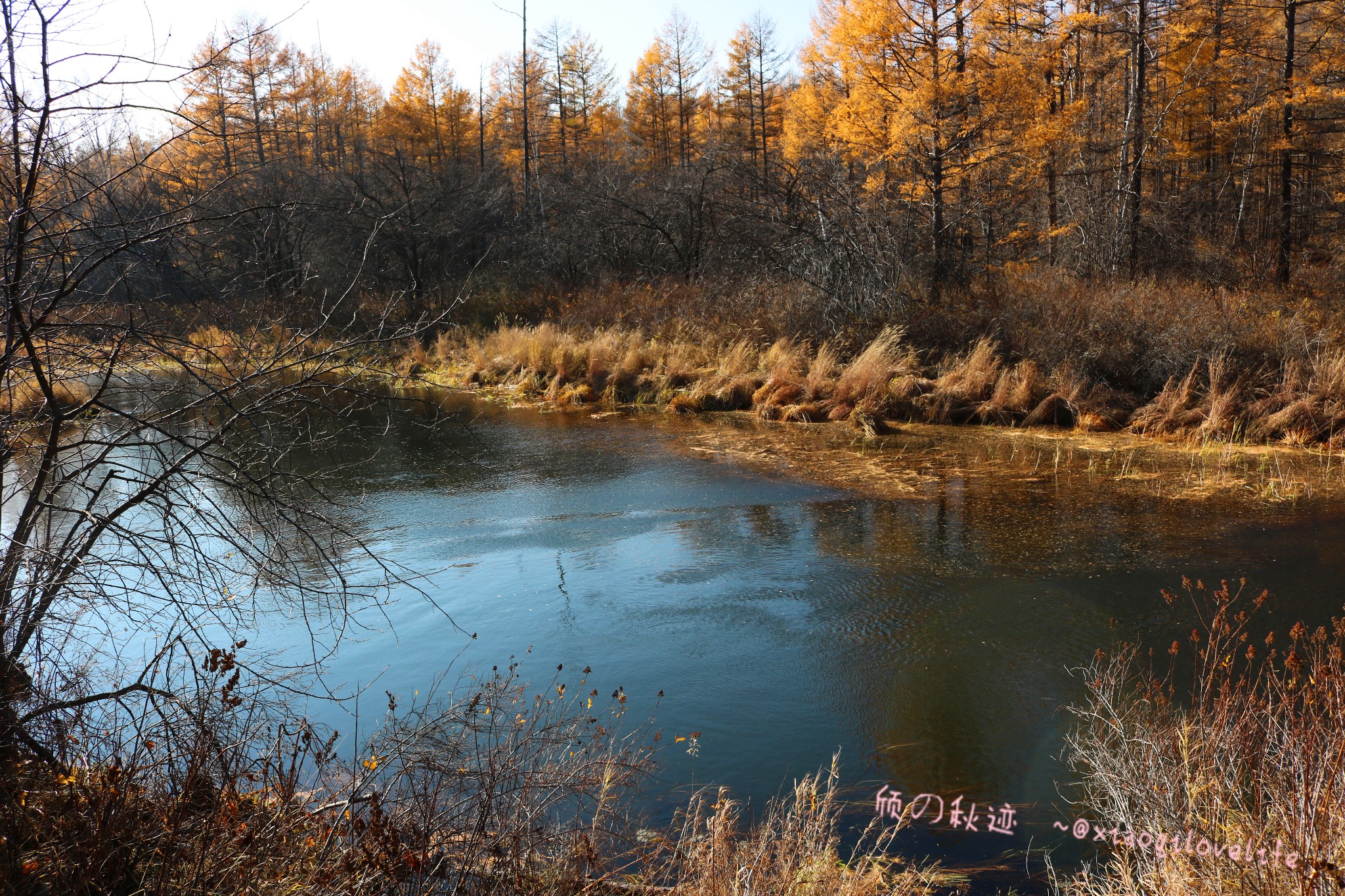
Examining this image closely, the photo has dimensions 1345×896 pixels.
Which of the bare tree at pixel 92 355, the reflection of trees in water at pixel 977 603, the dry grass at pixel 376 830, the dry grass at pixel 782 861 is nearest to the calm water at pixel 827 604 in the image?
the reflection of trees in water at pixel 977 603

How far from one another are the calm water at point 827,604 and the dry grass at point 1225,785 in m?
0.49

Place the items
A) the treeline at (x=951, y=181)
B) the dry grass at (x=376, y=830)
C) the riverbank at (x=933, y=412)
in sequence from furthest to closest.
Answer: the treeline at (x=951, y=181)
the riverbank at (x=933, y=412)
the dry grass at (x=376, y=830)

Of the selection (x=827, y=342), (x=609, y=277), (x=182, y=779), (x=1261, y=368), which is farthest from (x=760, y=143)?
(x=182, y=779)

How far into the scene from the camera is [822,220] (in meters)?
19.0

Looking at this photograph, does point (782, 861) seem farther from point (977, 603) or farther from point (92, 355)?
point (977, 603)

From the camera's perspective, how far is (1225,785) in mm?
3742

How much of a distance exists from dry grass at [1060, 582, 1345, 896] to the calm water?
0.49 m

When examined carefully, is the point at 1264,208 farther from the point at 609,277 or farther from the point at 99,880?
the point at 99,880

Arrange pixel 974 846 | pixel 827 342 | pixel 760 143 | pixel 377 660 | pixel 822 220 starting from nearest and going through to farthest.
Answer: pixel 974 846 < pixel 377 660 < pixel 827 342 < pixel 822 220 < pixel 760 143

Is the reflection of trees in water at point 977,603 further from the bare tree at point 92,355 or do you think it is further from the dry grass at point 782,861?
the bare tree at point 92,355

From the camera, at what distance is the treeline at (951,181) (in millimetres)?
19609

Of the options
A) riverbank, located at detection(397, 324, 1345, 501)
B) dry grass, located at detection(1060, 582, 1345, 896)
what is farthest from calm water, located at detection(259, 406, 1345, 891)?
riverbank, located at detection(397, 324, 1345, 501)

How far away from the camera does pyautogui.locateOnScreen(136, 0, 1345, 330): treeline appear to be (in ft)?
64.3

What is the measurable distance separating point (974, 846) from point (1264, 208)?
31.3 metres
